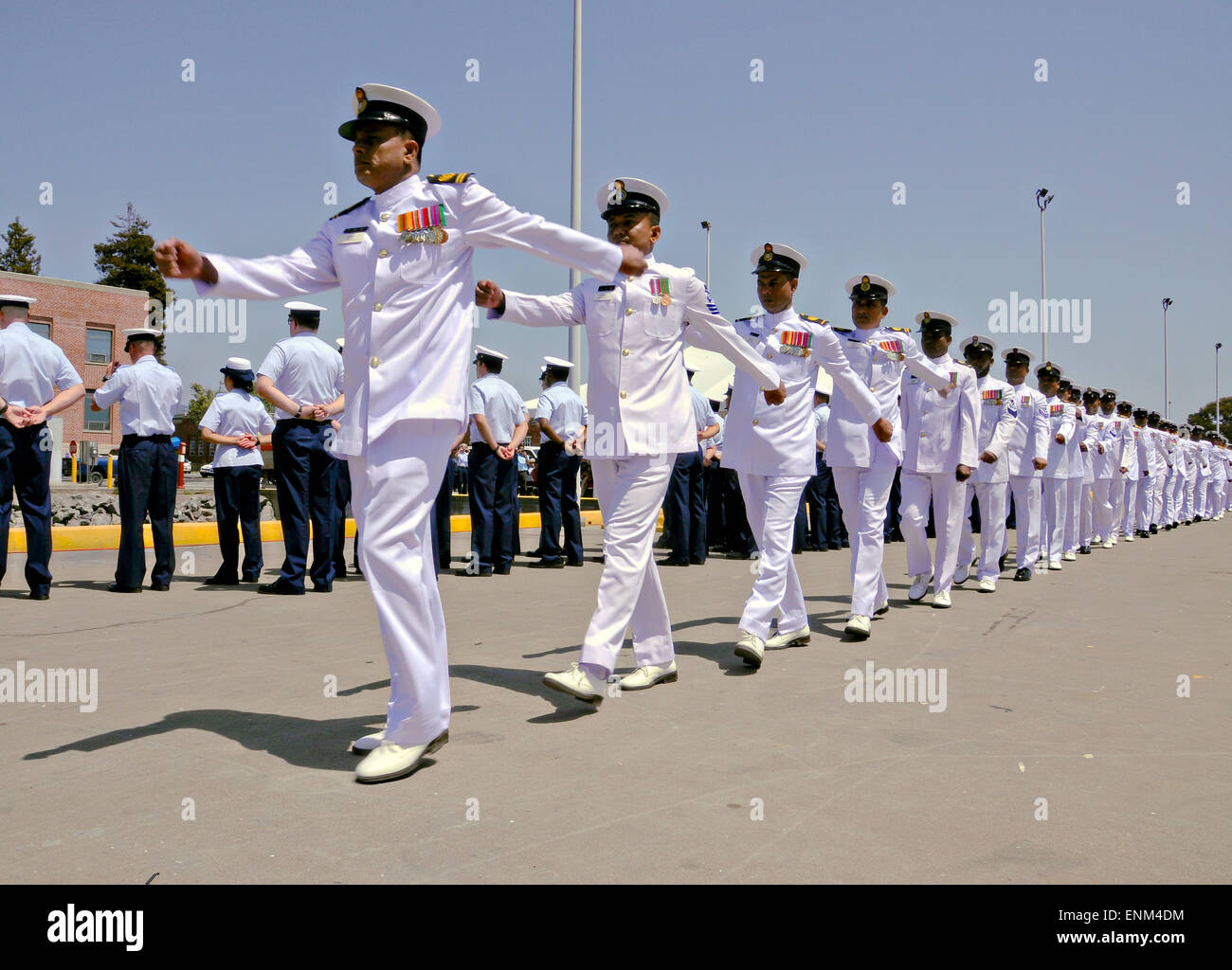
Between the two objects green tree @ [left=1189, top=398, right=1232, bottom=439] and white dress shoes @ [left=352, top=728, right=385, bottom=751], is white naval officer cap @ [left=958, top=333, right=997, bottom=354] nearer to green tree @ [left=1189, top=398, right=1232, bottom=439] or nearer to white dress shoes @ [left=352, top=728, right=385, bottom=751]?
white dress shoes @ [left=352, top=728, right=385, bottom=751]

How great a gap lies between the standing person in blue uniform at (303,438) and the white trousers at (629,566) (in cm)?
436

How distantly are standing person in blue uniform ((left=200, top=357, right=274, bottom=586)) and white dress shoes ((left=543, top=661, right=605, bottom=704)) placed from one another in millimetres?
6015

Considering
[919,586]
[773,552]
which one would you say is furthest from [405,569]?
[919,586]

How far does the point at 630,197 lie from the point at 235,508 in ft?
19.7

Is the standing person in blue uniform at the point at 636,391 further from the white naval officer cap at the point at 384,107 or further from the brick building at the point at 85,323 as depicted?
the brick building at the point at 85,323

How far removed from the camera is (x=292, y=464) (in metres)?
9.30

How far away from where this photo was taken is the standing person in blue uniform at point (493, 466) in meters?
11.2

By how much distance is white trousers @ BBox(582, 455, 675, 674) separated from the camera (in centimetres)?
496

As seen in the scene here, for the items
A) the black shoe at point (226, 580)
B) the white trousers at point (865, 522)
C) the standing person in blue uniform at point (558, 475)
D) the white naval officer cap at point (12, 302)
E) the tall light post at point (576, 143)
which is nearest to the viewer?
the white trousers at point (865, 522)

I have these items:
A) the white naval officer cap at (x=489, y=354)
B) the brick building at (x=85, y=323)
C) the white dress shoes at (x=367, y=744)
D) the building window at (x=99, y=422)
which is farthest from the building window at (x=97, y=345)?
the white dress shoes at (x=367, y=744)

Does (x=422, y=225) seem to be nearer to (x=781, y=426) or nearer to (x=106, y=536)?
(x=781, y=426)

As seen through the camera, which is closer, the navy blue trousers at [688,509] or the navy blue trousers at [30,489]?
the navy blue trousers at [30,489]

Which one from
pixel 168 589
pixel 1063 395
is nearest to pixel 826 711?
pixel 168 589

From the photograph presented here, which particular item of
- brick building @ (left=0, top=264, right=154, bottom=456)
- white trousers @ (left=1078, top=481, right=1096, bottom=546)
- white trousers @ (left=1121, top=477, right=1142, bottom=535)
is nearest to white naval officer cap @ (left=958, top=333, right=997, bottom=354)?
white trousers @ (left=1078, top=481, right=1096, bottom=546)
